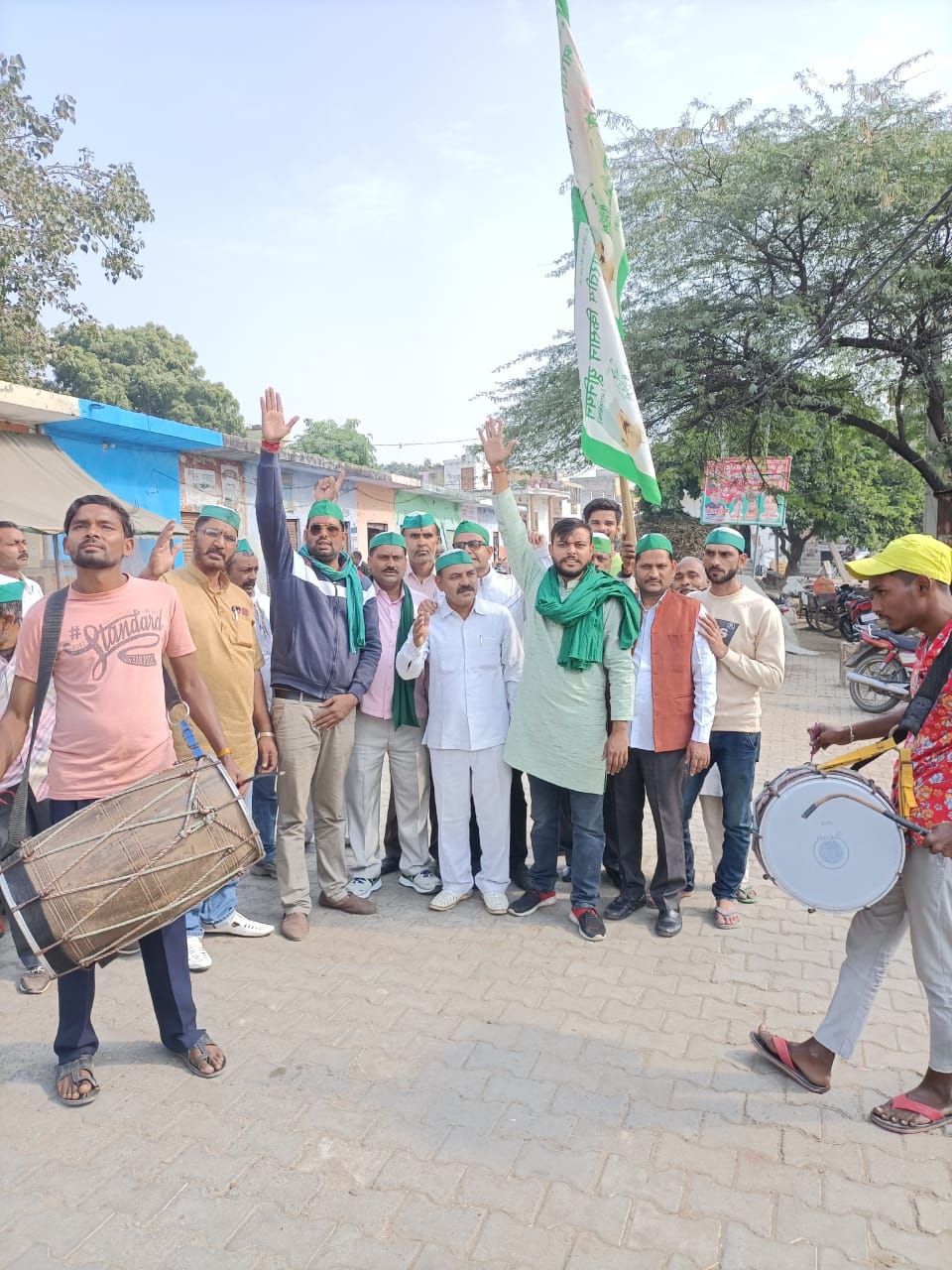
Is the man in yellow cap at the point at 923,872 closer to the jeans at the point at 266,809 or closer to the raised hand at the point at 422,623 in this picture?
the raised hand at the point at 422,623

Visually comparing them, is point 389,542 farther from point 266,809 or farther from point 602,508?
point 266,809

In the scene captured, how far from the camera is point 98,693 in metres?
2.84

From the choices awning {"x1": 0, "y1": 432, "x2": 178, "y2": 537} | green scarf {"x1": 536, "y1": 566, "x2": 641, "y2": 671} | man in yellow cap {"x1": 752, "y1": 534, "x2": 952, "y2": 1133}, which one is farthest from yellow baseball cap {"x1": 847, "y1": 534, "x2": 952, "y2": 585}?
awning {"x1": 0, "y1": 432, "x2": 178, "y2": 537}

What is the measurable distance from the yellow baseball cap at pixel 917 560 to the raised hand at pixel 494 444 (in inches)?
84.0

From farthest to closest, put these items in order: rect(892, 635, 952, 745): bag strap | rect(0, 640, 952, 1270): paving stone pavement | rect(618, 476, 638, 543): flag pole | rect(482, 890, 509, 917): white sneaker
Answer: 1. rect(618, 476, 638, 543): flag pole
2. rect(482, 890, 509, 917): white sneaker
3. rect(892, 635, 952, 745): bag strap
4. rect(0, 640, 952, 1270): paving stone pavement

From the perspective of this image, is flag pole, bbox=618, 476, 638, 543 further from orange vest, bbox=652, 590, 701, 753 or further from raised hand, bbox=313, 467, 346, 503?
raised hand, bbox=313, 467, 346, 503

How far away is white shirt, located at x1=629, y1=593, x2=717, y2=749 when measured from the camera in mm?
4164

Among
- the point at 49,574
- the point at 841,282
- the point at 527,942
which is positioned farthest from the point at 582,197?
the point at 49,574

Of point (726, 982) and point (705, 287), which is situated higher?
point (705, 287)

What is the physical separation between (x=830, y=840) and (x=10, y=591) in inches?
148

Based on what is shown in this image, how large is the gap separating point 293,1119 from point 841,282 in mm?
12346

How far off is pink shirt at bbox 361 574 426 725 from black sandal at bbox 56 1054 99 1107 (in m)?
2.10

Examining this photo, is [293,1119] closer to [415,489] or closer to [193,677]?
[193,677]

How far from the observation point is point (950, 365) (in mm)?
12398
